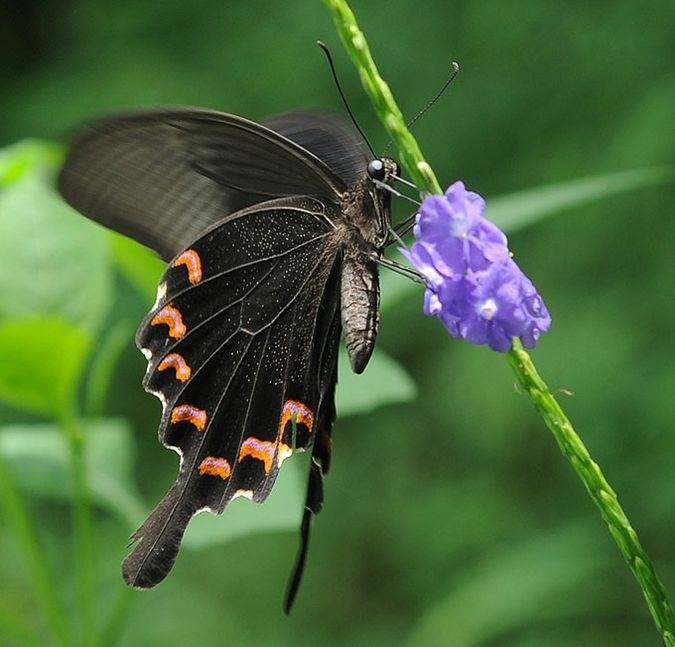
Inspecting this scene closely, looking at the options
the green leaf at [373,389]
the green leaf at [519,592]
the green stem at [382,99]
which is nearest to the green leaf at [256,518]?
the green leaf at [373,389]

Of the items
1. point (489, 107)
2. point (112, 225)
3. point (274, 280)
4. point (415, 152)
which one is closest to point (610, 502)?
point (415, 152)

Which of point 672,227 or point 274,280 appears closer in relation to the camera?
point 274,280

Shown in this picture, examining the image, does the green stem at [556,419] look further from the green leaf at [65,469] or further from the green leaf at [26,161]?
the green leaf at [65,469]

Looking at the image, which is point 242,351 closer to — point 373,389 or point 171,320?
point 171,320

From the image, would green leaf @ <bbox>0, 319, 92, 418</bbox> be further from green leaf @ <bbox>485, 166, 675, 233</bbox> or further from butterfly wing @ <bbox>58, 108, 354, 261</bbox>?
green leaf @ <bbox>485, 166, 675, 233</bbox>

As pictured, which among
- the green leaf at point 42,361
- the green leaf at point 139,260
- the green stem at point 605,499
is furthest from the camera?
the green leaf at point 139,260

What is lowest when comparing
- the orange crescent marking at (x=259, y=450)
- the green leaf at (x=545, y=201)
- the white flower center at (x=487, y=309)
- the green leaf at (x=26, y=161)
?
the orange crescent marking at (x=259, y=450)

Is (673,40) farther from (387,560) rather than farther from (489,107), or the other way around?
(387,560)
